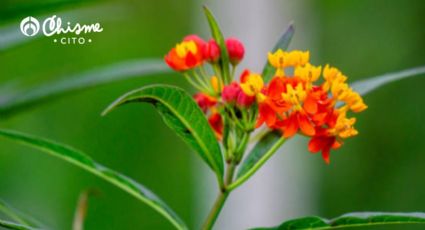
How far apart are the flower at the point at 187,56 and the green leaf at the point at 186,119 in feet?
0.26

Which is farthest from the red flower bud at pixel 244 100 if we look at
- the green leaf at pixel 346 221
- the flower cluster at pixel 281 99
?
the green leaf at pixel 346 221

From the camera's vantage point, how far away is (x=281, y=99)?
2.41 feet

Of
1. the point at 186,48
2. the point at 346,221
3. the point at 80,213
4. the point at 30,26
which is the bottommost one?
the point at 346,221

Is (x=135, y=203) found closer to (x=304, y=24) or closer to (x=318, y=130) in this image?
(x=304, y=24)

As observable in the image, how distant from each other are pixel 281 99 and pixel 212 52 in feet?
0.33

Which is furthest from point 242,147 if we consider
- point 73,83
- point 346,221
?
point 73,83

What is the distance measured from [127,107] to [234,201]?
2.57 ft

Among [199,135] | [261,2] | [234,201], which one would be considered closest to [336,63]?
[261,2]

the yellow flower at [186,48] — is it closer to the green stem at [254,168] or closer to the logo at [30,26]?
the green stem at [254,168]

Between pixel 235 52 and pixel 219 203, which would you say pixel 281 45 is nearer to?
pixel 235 52

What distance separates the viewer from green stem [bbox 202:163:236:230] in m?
0.73

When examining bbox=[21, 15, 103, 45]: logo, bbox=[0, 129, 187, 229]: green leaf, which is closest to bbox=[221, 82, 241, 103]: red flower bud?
bbox=[0, 129, 187, 229]: green leaf

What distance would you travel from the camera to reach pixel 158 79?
3.83m

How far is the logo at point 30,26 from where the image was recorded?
41.2 inches
